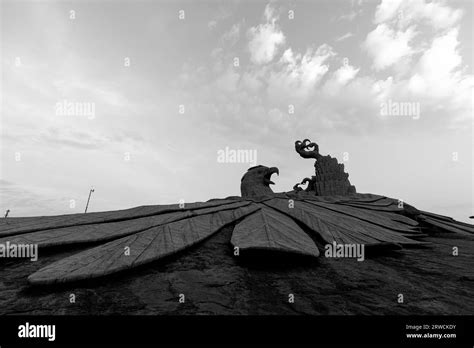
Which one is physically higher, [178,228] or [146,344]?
[178,228]

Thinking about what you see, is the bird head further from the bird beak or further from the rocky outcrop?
the rocky outcrop

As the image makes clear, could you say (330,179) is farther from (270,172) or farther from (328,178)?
(270,172)

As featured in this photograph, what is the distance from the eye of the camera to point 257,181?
4219mm

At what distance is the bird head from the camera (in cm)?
412

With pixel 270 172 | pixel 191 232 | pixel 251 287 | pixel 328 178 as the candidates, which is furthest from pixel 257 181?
pixel 251 287

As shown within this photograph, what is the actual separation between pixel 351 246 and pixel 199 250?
119cm

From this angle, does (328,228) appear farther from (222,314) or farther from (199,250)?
(222,314)

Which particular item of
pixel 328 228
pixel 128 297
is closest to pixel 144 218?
pixel 128 297

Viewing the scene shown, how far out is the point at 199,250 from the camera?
1.86 meters

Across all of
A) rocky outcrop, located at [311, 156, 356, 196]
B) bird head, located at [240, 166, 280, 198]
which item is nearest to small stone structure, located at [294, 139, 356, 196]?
rocky outcrop, located at [311, 156, 356, 196]

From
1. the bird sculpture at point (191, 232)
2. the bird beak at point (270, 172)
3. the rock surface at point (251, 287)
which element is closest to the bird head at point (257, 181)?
the bird beak at point (270, 172)

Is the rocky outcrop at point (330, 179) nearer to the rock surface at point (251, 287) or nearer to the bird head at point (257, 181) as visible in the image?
the bird head at point (257, 181)

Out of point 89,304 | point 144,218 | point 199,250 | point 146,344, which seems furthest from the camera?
point 144,218

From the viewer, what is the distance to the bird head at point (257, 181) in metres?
4.12
